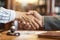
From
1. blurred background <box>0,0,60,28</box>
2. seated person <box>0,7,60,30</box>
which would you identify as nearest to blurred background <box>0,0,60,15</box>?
blurred background <box>0,0,60,28</box>

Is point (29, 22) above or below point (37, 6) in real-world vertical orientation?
below

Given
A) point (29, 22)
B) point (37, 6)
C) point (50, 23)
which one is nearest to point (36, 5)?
point (37, 6)

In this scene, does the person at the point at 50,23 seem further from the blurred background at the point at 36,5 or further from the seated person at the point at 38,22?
→ the blurred background at the point at 36,5

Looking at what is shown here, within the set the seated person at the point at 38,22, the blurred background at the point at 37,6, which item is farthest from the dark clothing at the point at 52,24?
the blurred background at the point at 37,6

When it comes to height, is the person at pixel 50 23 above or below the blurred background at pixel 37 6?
below

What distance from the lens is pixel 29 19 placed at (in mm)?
2111

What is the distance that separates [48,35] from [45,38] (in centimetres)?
7

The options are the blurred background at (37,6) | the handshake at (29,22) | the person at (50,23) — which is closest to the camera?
the handshake at (29,22)

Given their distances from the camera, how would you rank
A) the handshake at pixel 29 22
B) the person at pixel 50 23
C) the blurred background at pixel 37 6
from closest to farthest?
the handshake at pixel 29 22 → the person at pixel 50 23 → the blurred background at pixel 37 6

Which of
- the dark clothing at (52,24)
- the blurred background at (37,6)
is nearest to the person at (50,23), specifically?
the dark clothing at (52,24)

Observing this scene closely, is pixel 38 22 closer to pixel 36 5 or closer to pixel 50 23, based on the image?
pixel 50 23

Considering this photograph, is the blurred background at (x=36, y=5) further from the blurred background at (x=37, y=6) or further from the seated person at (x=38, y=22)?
the seated person at (x=38, y=22)

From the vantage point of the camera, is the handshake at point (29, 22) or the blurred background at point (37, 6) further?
the blurred background at point (37, 6)

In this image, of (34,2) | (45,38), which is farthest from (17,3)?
(45,38)
